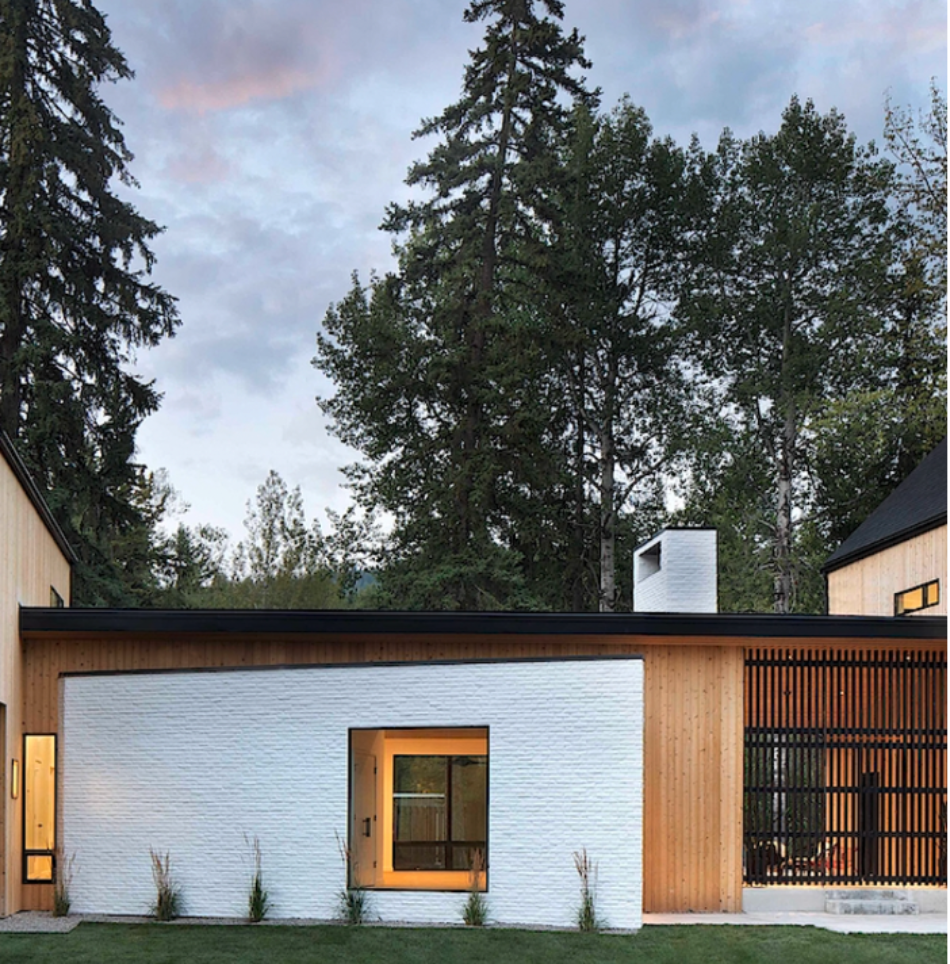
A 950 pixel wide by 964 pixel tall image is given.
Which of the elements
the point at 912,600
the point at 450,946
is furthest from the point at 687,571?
the point at 450,946

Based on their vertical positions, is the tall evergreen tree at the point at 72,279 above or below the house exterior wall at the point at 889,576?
above

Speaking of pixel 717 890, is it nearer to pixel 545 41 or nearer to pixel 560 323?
pixel 560 323

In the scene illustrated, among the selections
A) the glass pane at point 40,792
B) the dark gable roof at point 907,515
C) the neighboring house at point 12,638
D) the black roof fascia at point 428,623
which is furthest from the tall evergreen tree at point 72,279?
the dark gable roof at point 907,515

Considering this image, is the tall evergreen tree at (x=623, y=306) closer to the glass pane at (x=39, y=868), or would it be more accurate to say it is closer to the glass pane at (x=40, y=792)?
the glass pane at (x=40, y=792)

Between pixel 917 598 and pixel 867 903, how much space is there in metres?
4.80

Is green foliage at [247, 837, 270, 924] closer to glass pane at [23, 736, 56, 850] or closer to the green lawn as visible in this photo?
the green lawn

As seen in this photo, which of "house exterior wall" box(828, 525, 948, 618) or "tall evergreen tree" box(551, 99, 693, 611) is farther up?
"tall evergreen tree" box(551, 99, 693, 611)

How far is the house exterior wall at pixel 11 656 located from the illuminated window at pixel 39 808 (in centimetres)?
15

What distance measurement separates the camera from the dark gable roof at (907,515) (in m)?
15.1

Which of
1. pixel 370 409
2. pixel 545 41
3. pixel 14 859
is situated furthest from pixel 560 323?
pixel 14 859

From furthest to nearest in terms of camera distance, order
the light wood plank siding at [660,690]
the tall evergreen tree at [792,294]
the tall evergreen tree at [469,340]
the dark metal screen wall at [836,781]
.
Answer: the tall evergreen tree at [792,294], the tall evergreen tree at [469,340], the dark metal screen wall at [836,781], the light wood plank siding at [660,690]

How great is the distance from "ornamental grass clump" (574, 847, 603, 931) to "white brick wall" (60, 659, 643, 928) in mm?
65

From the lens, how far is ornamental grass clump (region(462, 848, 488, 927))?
11000 millimetres

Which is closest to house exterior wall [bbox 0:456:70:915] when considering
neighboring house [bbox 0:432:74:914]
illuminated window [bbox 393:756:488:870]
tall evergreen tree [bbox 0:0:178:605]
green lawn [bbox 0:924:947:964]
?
neighboring house [bbox 0:432:74:914]
